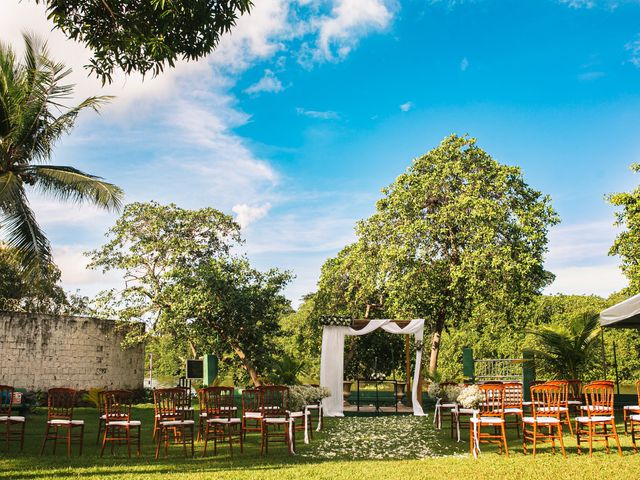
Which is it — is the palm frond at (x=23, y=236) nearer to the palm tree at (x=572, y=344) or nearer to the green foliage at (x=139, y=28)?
the green foliage at (x=139, y=28)

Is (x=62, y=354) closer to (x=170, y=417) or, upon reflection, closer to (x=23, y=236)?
(x=23, y=236)

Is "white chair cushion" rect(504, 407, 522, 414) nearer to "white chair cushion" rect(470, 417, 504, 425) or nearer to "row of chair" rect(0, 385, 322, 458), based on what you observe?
"white chair cushion" rect(470, 417, 504, 425)

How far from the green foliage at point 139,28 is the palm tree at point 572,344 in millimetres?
12185

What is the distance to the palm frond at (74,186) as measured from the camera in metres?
13.2

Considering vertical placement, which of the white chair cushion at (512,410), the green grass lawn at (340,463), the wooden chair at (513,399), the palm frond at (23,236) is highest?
the palm frond at (23,236)

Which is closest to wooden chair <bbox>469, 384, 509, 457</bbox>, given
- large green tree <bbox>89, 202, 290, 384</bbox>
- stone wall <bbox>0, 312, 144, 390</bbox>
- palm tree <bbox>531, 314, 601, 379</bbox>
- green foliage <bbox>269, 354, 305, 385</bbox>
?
palm tree <bbox>531, 314, 601, 379</bbox>

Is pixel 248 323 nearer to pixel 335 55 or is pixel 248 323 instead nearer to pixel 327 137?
pixel 327 137

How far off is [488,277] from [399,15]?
7240 millimetres

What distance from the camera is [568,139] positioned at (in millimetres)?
15727

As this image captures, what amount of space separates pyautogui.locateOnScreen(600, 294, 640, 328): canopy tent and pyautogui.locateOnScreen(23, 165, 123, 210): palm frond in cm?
975

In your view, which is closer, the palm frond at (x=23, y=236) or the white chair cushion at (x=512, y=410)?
the white chair cushion at (x=512, y=410)

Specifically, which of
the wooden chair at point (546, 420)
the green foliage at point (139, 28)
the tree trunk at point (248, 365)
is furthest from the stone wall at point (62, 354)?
the wooden chair at point (546, 420)

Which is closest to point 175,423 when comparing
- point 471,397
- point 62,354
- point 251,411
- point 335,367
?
point 251,411

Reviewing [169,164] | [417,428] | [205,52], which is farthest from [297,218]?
[205,52]
